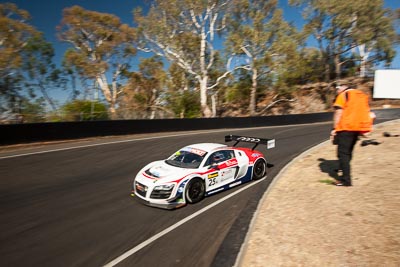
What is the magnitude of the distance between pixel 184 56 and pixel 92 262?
33843mm

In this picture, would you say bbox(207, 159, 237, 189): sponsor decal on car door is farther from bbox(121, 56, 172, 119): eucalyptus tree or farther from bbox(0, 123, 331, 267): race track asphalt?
bbox(121, 56, 172, 119): eucalyptus tree

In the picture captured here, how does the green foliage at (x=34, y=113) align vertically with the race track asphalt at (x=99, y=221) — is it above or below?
above

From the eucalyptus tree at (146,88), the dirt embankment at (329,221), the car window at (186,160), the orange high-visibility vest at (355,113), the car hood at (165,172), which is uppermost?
the eucalyptus tree at (146,88)

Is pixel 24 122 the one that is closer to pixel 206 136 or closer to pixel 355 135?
pixel 206 136

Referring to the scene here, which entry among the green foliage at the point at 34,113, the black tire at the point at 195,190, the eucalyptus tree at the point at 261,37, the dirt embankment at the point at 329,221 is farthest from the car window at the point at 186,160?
the eucalyptus tree at the point at 261,37

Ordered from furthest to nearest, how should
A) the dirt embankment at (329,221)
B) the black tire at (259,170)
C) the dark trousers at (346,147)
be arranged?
the black tire at (259,170) < the dark trousers at (346,147) < the dirt embankment at (329,221)

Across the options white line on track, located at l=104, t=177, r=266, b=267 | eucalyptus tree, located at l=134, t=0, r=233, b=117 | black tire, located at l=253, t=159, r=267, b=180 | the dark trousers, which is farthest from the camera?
eucalyptus tree, located at l=134, t=0, r=233, b=117

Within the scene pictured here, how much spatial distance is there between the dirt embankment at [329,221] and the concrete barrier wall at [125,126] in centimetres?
1233

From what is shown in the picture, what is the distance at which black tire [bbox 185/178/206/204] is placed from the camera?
6.94 m

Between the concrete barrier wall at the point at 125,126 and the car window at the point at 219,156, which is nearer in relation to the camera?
the car window at the point at 219,156

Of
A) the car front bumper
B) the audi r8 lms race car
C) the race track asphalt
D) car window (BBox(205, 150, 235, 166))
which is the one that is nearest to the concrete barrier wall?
the race track asphalt

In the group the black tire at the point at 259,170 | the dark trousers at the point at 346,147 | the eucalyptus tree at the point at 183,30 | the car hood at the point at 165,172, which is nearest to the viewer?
the dark trousers at the point at 346,147

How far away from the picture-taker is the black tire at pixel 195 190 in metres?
6.94

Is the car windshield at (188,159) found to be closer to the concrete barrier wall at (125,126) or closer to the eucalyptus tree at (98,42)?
the concrete barrier wall at (125,126)
